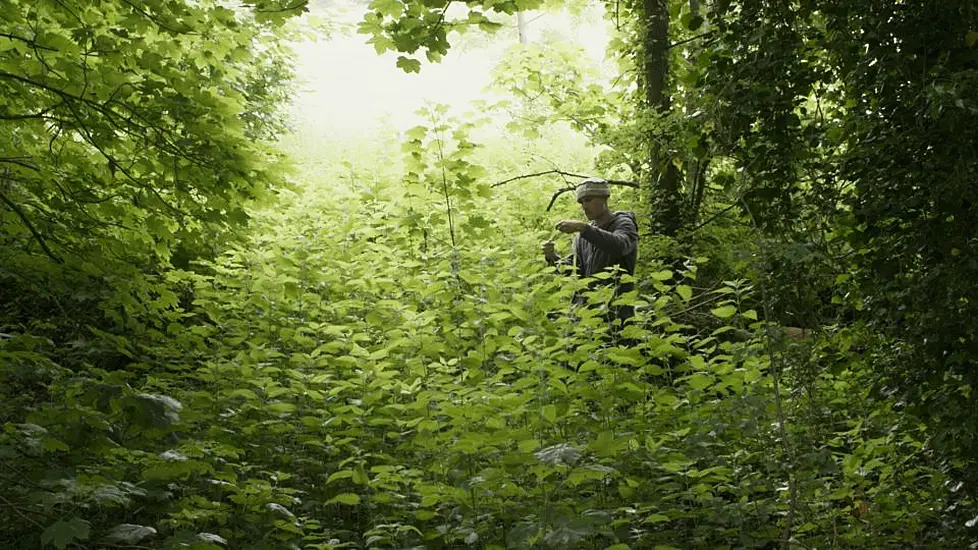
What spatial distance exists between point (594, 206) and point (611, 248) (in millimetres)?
581

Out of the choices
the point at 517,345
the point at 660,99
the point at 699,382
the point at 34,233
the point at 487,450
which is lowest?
the point at 487,450

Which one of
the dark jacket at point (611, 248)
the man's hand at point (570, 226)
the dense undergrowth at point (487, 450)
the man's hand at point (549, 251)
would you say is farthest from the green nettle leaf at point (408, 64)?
the man's hand at point (549, 251)

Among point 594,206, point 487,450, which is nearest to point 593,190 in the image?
point 594,206

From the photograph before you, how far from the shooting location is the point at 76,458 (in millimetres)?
3891

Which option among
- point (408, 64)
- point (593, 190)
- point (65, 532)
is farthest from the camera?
point (593, 190)

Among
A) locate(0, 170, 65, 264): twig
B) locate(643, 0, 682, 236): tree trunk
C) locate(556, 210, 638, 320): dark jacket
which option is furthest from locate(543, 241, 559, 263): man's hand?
locate(0, 170, 65, 264): twig

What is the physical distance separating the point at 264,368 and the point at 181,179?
141 cm

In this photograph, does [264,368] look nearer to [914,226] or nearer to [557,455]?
[557,455]

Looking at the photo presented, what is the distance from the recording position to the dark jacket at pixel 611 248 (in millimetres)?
6293

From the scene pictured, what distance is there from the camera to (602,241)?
20.7ft

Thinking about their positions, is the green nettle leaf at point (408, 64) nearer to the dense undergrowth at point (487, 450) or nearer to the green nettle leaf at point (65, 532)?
the dense undergrowth at point (487, 450)

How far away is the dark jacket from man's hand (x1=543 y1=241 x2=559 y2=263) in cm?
17

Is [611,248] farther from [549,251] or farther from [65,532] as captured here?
[65,532]

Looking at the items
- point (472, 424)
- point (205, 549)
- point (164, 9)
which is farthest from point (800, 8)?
point (164, 9)
